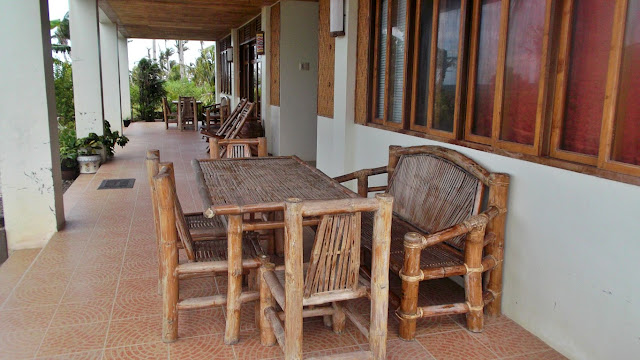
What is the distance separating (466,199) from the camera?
2.97 meters

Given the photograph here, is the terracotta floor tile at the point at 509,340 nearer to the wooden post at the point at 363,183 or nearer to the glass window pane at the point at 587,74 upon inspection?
the glass window pane at the point at 587,74

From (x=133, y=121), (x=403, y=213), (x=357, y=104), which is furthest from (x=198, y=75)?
(x=403, y=213)

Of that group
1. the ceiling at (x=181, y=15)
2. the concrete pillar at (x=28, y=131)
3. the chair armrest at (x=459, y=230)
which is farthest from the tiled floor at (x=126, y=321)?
the ceiling at (x=181, y=15)

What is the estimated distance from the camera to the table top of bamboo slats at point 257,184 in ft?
8.23

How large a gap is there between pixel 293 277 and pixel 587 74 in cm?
165

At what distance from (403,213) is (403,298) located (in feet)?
3.21

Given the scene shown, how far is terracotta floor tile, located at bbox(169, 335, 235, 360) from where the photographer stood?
2.49 m

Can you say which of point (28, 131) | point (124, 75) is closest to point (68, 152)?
point (28, 131)

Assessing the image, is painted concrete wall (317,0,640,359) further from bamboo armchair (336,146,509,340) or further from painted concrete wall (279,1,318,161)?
painted concrete wall (279,1,318,161)

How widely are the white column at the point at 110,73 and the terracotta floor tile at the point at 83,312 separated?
7.87 metres

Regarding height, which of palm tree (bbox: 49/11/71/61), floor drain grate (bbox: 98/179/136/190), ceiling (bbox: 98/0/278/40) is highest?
palm tree (bbox: 49/11/71/61)

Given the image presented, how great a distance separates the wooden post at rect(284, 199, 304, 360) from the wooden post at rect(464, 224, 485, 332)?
1033 mm

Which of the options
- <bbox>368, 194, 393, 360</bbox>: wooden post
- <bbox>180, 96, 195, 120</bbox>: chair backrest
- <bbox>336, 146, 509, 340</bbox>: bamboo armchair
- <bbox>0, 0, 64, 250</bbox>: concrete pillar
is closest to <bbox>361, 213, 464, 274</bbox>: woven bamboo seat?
<bbox>336, 146, 509, 340</bbox>: bamboo armchair

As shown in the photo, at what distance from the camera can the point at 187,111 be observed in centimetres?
1364
